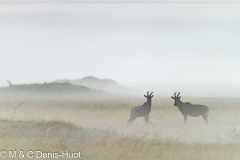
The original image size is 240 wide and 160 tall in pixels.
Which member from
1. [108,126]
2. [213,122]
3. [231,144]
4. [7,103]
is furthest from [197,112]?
[7,103]

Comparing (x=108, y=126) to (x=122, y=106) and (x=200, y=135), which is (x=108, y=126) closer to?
(x=122, y=106)

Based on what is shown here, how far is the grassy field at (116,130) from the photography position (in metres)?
9.19

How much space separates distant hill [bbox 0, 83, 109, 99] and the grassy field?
0.76 meters

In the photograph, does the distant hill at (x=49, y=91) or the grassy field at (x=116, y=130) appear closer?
the grassy field at (x=116, y=130)

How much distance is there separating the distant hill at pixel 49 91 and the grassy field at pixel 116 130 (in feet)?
2.50

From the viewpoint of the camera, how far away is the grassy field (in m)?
9.19

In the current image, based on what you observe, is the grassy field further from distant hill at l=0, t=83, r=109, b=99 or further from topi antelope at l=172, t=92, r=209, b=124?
distant hill at l=0, t=83, r=109, b=99

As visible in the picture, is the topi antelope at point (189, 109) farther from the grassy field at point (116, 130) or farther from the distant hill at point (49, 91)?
the distant hill at point (49, 91)

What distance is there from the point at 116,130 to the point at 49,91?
4.51 metres

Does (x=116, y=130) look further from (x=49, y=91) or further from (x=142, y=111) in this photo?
(x=49, y=91)

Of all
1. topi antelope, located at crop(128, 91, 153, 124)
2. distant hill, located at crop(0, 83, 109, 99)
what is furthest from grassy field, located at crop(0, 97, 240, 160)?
distant hill, located at crop(0, 83, 109, 99)

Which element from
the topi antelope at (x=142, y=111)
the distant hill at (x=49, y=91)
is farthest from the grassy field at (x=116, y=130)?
the distant hill at (x=49, y=91)

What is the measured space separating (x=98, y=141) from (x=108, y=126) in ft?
2.02

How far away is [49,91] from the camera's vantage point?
1404 cm
